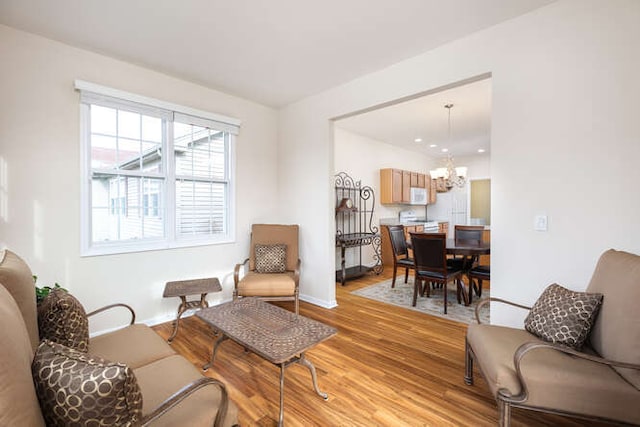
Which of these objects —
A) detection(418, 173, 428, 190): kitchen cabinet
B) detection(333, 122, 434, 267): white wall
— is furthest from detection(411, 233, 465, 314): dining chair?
detection(418, 173, 428, 190): kitchen cabinet

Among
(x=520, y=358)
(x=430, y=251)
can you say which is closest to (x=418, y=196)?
(x=430, y=251)

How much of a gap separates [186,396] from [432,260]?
3061 millimetres

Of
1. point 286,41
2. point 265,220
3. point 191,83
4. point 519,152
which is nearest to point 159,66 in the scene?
point 191,83

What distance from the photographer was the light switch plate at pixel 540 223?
2107mm

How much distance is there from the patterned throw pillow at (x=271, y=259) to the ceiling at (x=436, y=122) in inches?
84.9

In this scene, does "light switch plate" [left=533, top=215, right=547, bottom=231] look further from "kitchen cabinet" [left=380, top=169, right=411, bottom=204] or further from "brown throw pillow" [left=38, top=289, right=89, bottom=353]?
"kitchen cabinet" [left=380, top=169, right=411, bottom=204]

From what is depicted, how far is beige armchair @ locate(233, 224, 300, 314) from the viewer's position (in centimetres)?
310

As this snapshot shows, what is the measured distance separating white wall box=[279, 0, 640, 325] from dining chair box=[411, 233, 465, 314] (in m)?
1.03

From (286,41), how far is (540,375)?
116 inches

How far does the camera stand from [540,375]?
4.50 ft

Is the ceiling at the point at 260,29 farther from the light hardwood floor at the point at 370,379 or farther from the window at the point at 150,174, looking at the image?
the light hardwood floor at the point at 370,379

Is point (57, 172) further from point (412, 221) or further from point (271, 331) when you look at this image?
point (412, 221)

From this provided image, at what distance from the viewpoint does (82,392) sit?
0.79 meters

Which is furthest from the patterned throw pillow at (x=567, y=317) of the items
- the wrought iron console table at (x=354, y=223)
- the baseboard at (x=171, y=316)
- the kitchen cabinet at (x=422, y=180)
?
the kitchen cabinet at (x=422, y=180)
